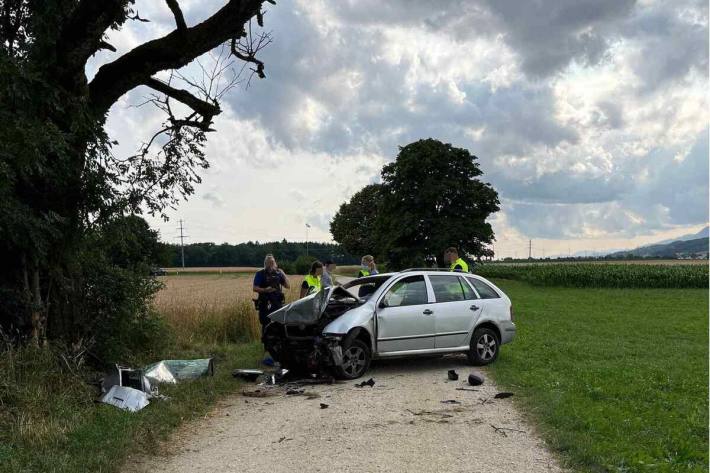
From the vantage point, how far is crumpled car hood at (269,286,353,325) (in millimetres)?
9859

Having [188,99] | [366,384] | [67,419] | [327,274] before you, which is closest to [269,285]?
[327,274]

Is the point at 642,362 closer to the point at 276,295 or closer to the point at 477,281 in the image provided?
the point at 477,281

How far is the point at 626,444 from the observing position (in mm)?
5754

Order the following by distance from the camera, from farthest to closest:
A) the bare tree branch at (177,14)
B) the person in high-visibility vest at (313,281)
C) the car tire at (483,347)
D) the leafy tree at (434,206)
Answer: the leafy tree at (434,206) → the person in high-visibility vest at (313,281) → the car tire at (483,347) → the bare tree branch at (177,14)

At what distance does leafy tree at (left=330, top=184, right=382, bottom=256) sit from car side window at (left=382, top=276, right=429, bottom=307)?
2402 inches

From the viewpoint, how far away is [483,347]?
10898 millimetres

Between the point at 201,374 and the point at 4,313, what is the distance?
291cm

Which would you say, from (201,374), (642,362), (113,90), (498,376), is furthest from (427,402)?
(113,90)

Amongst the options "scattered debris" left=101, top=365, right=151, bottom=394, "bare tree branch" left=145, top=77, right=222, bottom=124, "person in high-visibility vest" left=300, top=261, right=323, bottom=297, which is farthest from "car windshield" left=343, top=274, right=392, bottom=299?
"bare tree branch" left=145, top=77, right=222, bottom=124

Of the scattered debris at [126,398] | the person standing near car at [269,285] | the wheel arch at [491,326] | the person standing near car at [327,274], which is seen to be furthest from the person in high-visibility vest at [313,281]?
the scattered debris at [126,398]

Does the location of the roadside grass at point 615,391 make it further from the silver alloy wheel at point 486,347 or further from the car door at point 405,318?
the car door at point 405,318

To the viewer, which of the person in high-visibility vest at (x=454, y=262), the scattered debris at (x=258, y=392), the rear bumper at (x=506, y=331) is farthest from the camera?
the person in high-visibility vest at (x=454, y=262)

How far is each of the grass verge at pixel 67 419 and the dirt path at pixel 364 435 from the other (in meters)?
0.30

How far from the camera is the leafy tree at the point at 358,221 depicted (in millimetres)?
73125
